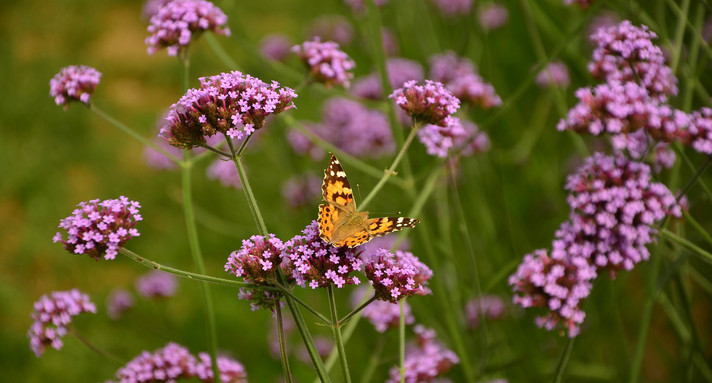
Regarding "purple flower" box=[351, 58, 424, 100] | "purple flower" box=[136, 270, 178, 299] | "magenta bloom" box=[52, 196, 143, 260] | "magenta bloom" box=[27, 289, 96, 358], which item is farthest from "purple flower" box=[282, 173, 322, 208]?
"magenta bloom" box=[52, 196, 143, 260]

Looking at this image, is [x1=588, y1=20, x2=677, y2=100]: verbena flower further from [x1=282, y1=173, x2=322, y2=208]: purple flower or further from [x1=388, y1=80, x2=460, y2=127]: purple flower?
[x1=282, y1=173, x2=322, y2=208]: purple flower

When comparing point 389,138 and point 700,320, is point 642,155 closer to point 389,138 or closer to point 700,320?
point 389,138

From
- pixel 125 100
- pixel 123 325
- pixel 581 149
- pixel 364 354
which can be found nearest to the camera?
pixel 581 149

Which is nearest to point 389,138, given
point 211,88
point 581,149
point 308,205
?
point 308,205

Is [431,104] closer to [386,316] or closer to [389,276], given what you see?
[389,276]

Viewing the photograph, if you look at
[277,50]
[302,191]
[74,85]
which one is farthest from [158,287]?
[277,50]

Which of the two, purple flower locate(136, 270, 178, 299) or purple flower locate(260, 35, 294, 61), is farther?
purple flower locate(260, 35, 294, 61)

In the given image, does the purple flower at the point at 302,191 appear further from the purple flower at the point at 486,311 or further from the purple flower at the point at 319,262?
the purple flower at the point at 319,262
